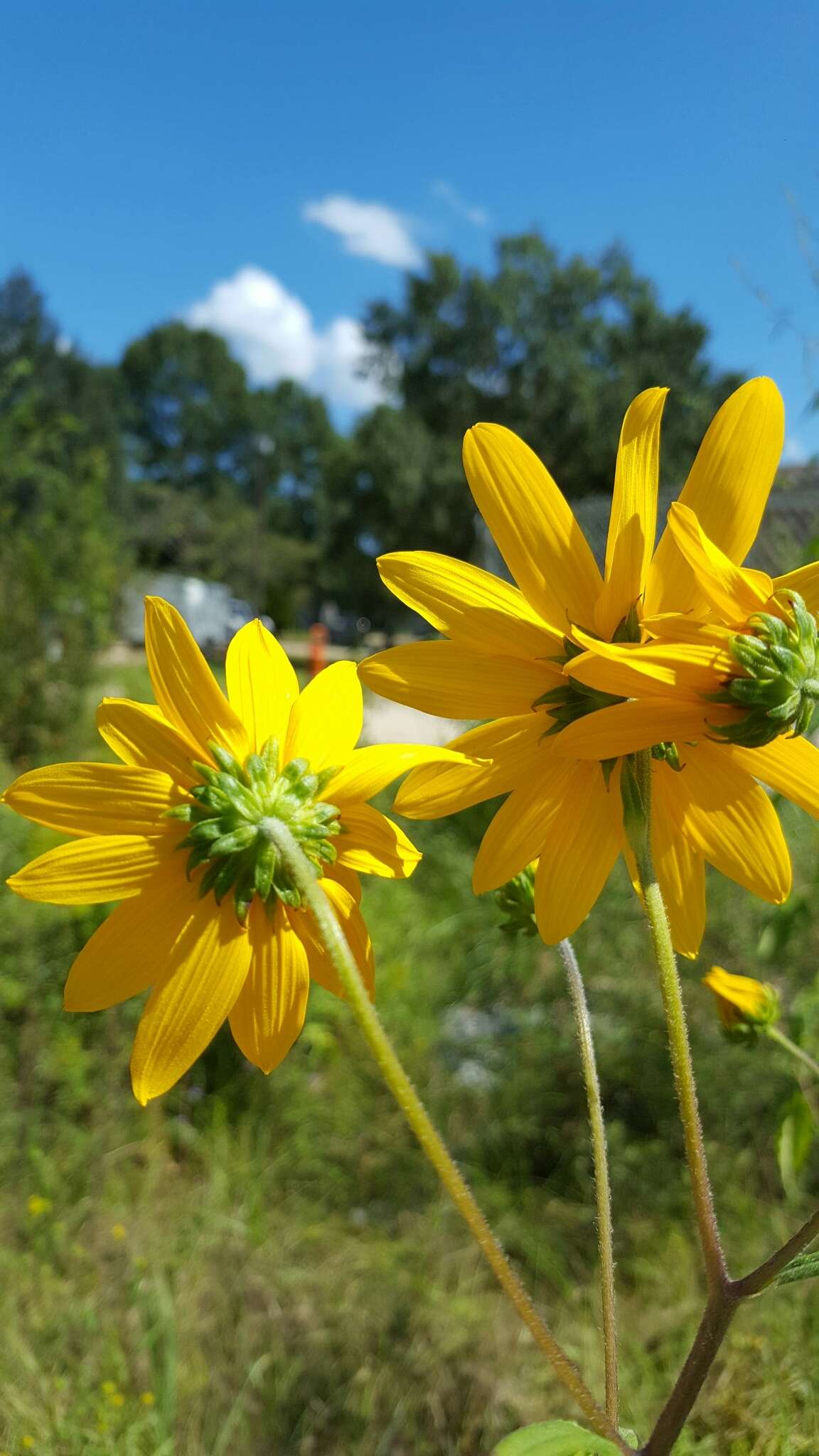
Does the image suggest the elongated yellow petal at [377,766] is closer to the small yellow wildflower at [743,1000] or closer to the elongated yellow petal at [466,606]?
the elongated yellow petal at [466,606]

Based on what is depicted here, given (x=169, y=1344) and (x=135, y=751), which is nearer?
(x=135, y=751)

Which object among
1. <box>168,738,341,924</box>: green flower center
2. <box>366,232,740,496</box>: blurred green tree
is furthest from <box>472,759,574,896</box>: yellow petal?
<box>366,232,740,496</box>: blurred green tree

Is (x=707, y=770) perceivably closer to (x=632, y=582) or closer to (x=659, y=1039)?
(x=632, y=582)

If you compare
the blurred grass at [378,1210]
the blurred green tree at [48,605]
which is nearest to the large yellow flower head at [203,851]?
the blurred grass at [378,1210]

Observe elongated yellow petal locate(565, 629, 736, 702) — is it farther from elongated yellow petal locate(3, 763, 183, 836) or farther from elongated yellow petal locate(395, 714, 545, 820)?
elongated yellow petal locate(3, 763, 183, 836)

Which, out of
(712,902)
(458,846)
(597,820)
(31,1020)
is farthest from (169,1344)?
(458,846)

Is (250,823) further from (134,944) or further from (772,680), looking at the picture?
(772,680)

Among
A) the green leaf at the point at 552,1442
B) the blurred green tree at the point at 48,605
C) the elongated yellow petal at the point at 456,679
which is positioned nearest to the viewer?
the green leaf at the point at 552,1442
